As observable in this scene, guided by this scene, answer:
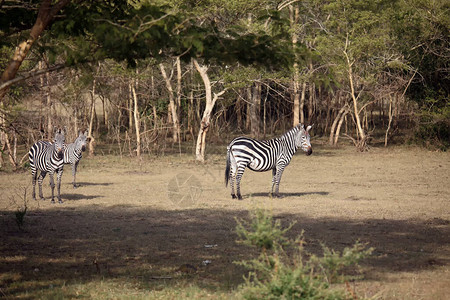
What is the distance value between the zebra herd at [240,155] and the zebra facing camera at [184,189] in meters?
1.10

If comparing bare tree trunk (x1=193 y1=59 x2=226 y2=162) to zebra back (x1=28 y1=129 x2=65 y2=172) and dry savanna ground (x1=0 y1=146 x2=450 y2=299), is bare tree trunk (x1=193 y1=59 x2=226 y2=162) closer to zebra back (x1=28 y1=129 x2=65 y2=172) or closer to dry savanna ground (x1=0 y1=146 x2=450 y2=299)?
dry savanna ground (x1=0 y1=146 x2=450 y2=299)

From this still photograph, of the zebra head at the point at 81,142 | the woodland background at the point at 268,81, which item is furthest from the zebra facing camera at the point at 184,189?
the woodland background at the point at 268,81

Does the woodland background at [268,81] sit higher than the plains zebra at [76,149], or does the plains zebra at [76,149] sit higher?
the woodland background at [268,81]

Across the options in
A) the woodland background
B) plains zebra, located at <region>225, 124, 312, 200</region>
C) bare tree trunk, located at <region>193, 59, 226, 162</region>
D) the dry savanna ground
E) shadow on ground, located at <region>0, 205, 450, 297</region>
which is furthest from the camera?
bare tree trunk, located at <region>193, 59, 226, 162</region>

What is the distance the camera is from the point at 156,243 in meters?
10.1

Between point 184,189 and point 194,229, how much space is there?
5.75 metres

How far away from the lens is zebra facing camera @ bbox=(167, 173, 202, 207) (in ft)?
48.3

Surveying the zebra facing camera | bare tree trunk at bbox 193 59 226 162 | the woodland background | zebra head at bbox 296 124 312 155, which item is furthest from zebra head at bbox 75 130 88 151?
bare tree trunk at bbox 193 59 226 162

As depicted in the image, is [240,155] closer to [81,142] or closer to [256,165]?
[256,165]

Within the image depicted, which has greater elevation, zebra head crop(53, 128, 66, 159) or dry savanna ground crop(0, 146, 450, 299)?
zebra head crop(53, 128, 66, 159)

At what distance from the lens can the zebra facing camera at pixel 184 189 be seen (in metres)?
14.7

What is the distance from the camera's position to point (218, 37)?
7.19 meters

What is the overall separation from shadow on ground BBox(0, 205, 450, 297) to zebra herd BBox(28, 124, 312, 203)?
1647 millimetres

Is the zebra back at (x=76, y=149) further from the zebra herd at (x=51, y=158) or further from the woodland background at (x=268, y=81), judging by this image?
the zebra herd at (x=51, y=158)
